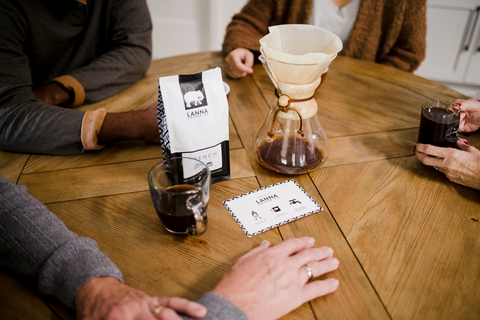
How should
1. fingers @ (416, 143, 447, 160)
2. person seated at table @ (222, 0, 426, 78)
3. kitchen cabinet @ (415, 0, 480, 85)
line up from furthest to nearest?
1. kitchen cabinet @ (415, 0, 480, 85)
2. person seated at table @ (222, 0, 426, 78)
3. fingers @ (416, 143, 447, 160)

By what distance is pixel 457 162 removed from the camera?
0.90 metres

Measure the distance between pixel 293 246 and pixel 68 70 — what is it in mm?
1326

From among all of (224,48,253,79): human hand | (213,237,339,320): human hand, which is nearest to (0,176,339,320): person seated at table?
(213,237,339,320): human hand

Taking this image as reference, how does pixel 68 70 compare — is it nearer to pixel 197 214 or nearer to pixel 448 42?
pixel 197 214

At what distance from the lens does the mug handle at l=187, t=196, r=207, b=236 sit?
28.2 inches

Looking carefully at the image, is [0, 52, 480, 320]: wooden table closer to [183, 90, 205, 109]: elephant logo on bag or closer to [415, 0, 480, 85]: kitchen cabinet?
[183, 90, 205, 109]: elephant logo on bag

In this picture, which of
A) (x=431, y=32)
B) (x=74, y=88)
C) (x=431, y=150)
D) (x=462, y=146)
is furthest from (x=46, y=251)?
(x=431, y=32)

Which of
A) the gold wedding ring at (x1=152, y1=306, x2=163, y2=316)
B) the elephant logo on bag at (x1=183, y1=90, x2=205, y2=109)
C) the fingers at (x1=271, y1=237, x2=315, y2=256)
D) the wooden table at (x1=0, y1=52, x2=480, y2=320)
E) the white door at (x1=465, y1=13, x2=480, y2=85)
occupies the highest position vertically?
the elephant logo on bag at (x1=183, y1=90, x2=205, y2=109)

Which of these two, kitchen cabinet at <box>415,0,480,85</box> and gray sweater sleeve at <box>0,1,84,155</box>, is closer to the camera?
gray sweater sleeve at <box>0,1,84,155</box>

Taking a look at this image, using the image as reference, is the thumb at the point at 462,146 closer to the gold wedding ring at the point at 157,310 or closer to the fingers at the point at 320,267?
the fingers at the point at 320,267

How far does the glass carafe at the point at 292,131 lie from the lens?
847 millimetres

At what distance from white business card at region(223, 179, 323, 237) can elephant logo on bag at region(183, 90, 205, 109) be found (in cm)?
25

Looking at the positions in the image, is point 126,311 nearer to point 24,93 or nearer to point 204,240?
point 204,240

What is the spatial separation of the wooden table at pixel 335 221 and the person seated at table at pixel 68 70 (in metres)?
0.06
